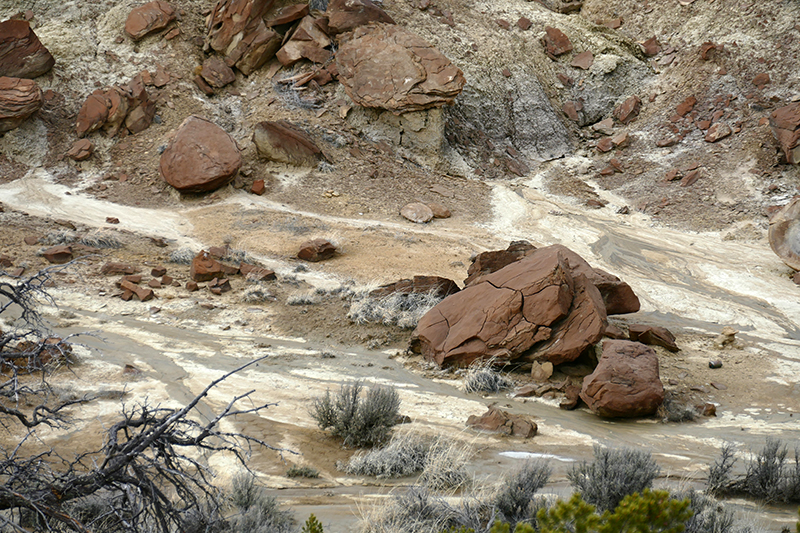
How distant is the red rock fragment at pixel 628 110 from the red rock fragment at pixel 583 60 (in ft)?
7.99

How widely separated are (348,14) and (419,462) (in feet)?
59.9

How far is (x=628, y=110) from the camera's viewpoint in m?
23.2

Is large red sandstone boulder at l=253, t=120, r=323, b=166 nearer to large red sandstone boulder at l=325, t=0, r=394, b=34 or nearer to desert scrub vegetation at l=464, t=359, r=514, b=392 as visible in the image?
large red sandstone boulder at l=325, t=0, r=394, b=34

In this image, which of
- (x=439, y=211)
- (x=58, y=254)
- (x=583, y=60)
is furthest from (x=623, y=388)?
(x=583, y=60)

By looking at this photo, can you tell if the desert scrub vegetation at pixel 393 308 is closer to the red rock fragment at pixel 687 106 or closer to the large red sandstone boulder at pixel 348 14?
the large red sandstone boulder at pixel 348 14

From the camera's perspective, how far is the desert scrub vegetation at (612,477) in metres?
4.54

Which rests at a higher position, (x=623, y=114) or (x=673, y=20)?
(x=673, y=20)

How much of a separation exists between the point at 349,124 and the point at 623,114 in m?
10.6

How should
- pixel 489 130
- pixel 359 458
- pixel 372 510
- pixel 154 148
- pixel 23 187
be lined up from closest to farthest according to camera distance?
pixel 372 510 < pixel 359 458 < pixel 23 187 < pixel 154 148 < pixel 489 130

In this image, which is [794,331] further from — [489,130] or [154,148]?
[154,148]

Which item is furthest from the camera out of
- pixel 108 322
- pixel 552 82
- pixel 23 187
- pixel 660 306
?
pixel 552 82

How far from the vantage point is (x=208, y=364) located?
8.17 metres

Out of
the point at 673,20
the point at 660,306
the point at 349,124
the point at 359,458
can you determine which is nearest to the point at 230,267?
the point at 359,458

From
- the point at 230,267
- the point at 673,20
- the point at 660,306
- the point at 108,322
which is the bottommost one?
the point at 108,322
